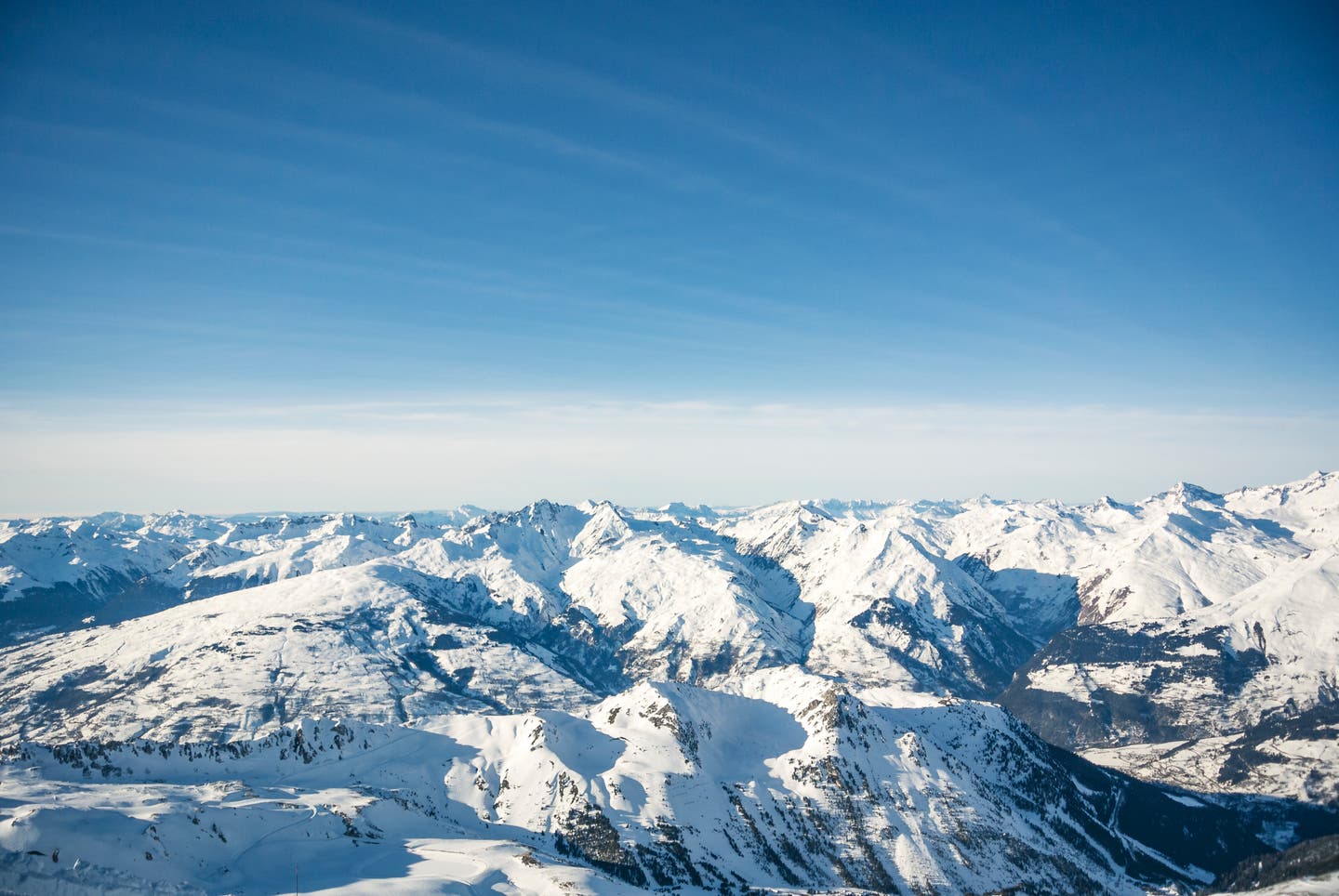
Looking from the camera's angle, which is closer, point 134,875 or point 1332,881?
point 134,875

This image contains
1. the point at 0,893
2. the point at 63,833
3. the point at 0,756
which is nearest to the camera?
the point at 0,893

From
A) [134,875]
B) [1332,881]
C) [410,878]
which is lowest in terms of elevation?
[1332,881]

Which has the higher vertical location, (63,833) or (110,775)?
(63,833)

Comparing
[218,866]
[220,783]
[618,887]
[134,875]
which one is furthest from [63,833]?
[618,887]

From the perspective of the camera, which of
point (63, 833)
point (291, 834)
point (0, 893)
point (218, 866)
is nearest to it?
point (0, 893)

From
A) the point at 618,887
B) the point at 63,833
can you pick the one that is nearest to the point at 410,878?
the point at 618,887

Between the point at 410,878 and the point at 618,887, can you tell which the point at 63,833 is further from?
the point at 618,887

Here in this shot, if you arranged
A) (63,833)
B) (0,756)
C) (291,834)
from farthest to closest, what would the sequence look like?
(0,756)
(291,834)
(63,833)

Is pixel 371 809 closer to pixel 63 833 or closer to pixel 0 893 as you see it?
pixel 63 833

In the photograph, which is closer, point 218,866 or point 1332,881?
point 218,866
